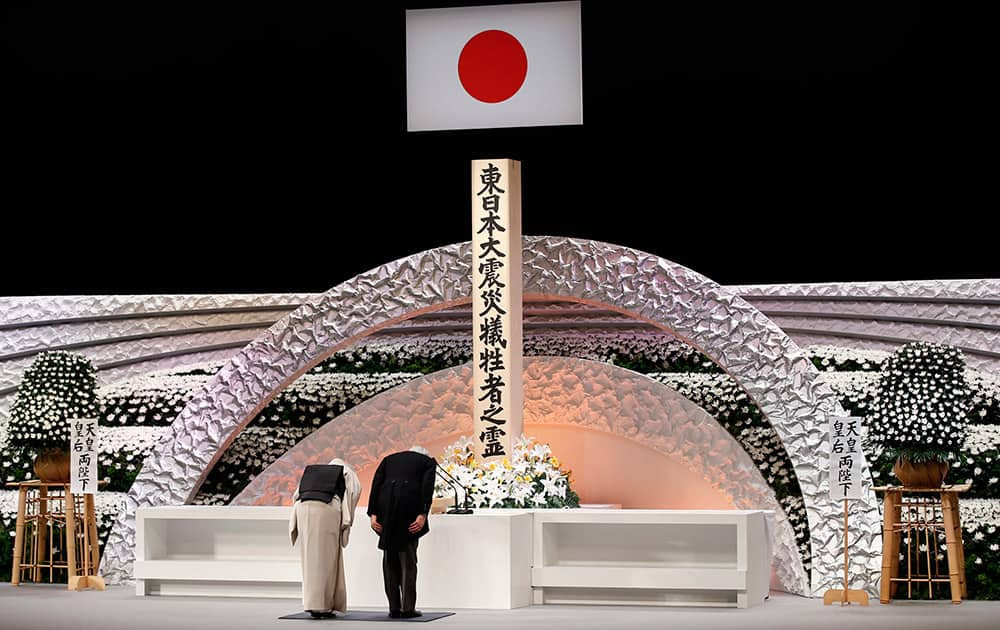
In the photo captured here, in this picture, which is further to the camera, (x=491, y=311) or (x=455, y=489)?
(x=491, y=311)

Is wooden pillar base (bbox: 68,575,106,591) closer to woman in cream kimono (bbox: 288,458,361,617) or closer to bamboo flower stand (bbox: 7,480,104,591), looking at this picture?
bamboo flower stand (bbox: 7,480,104,591)

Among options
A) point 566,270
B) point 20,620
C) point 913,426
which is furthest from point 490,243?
point 20,620

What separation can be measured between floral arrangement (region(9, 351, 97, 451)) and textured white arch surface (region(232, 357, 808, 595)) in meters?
1.55

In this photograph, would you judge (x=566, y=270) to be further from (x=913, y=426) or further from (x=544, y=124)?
(x=913, y=426)

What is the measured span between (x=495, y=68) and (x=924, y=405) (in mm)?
3745

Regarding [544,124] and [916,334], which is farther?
[916,334]

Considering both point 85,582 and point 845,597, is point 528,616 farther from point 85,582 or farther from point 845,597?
point 85,582

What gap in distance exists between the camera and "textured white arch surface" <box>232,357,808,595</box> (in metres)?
10.1

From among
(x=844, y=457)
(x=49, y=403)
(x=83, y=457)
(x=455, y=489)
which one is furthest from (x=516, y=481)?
(x=49, y=403)

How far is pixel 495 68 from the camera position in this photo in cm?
983

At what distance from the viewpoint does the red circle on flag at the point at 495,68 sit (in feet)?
32.2

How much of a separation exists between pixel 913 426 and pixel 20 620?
5501 millimetres

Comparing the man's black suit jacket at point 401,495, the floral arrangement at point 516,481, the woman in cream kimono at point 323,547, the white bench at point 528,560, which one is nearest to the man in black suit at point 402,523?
the man's black suit jacket at point 401,495

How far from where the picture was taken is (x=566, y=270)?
10008mm
